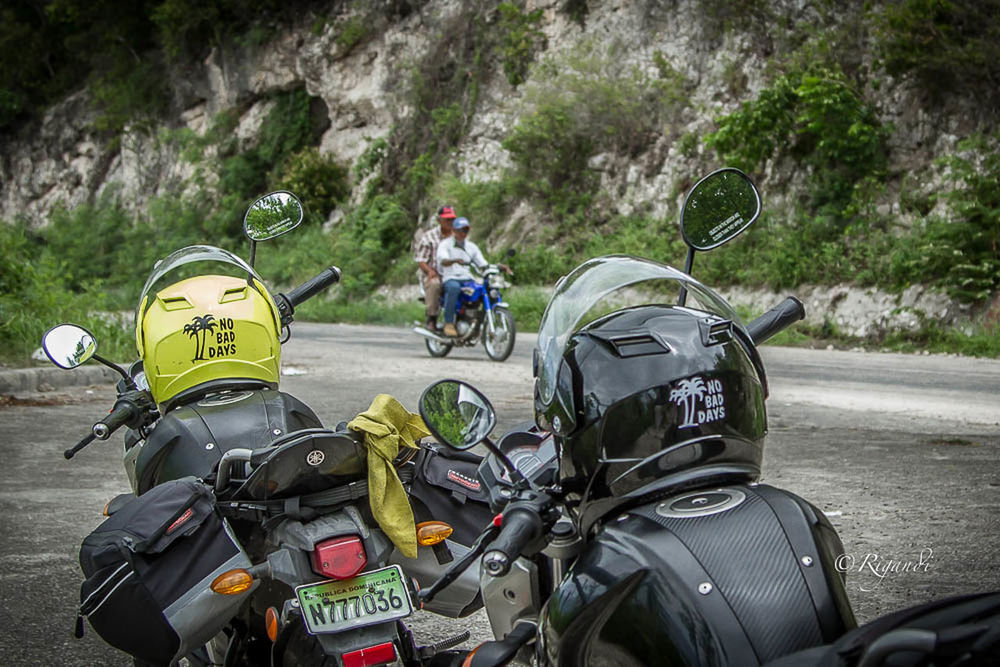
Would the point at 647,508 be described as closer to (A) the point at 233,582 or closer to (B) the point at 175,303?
(A) the point at 233,582

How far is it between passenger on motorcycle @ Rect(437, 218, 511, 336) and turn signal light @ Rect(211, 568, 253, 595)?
1137cm

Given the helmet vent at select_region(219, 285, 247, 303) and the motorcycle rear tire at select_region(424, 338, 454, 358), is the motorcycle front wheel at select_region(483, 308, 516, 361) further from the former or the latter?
the helmet vent at select_region(219, 285, 247, 303)

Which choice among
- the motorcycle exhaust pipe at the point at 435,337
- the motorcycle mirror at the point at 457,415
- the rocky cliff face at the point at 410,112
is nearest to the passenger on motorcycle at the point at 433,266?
the motorcycle exhaust pipe at the point at 435,337

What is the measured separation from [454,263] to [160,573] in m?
11.9

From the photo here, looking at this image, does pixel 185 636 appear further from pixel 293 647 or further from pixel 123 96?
pixel 123 96

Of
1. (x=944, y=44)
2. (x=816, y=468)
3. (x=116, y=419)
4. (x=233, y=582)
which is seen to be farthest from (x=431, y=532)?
(x=944, y=44)

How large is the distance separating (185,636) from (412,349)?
41.3 feet

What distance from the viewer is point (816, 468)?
19.6ft

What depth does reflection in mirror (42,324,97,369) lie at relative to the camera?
3.27 m

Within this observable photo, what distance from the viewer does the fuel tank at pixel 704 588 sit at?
1569 millimetres

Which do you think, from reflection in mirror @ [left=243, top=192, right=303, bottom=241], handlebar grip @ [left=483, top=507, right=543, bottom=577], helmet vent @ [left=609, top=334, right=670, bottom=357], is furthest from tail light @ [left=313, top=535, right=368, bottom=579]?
reflection in mirror @ [left=243, top=192, right=303, bottom=241]

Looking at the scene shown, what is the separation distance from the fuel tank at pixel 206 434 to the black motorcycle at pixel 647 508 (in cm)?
77

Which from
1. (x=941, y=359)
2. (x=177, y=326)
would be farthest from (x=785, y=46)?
(x=177, y=326)

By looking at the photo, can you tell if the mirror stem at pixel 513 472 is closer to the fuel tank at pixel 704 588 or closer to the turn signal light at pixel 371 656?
the fuel tank at pixel 704 588
